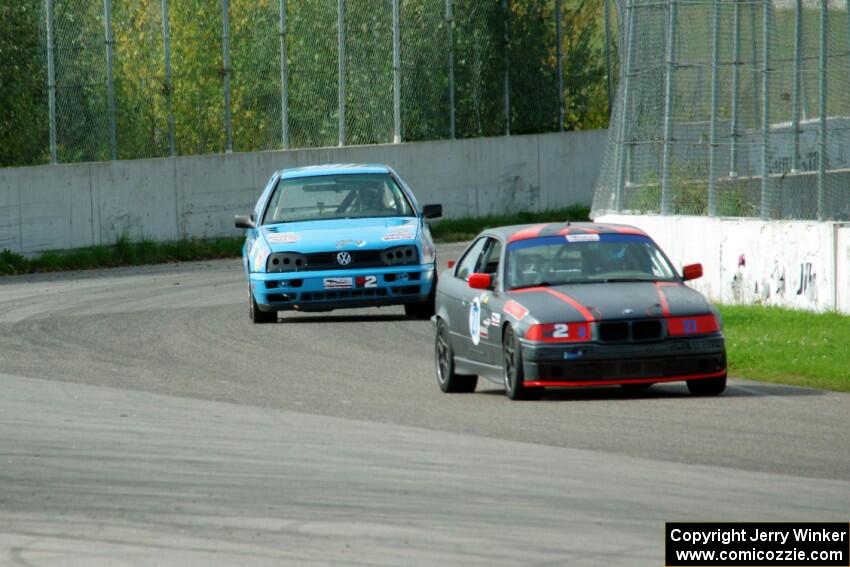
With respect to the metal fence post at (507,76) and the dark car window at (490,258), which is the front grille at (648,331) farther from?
the metal fence post at (507,76)

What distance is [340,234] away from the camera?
2117cm

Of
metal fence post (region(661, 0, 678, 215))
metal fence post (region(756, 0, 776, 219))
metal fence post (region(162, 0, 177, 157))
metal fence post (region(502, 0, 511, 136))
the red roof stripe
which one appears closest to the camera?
the red roof stripe

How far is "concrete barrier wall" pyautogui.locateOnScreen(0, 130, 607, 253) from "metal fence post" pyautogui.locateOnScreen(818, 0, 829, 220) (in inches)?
600

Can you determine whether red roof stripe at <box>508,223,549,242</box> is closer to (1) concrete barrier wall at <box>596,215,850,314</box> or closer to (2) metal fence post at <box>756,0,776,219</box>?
(1) concrete barrier wall at <box>596,215,850,314</box>

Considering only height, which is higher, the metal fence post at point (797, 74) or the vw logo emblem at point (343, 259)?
the metal fence post at point (797, 74)

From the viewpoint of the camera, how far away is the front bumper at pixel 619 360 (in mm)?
13656

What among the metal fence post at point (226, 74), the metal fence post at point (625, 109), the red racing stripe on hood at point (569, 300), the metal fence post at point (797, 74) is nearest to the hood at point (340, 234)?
the metal fence post at point (625, 109)

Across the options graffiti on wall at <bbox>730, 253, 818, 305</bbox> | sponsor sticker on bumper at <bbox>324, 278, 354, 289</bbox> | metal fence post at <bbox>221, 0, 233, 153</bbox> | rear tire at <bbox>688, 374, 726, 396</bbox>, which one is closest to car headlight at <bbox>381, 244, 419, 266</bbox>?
sponsor sticker on bumper at <bbox>324, 278, 354, 289</bbox>

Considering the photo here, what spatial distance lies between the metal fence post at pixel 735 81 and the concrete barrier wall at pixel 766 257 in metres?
0.83

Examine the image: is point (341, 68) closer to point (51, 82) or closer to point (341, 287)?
point (51, 82)

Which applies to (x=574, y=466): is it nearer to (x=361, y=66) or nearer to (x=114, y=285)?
(x=114, y=285)

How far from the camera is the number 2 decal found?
44.9 ft

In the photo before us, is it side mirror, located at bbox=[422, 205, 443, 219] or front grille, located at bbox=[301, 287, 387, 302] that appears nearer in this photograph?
front grille, located at bbox=[301, 287, 387, 302]

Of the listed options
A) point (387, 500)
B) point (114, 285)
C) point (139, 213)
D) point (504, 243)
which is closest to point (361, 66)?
point (139, 213)
